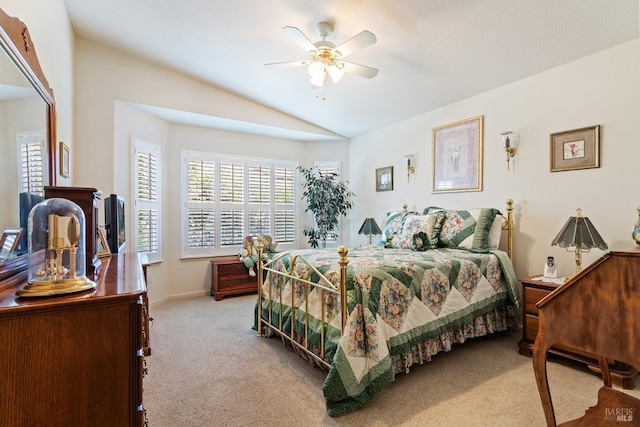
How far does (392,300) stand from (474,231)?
5.10 ft

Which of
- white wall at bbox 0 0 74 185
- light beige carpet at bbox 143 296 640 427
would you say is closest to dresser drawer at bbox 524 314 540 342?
light beige carpet at bbox 143 296 640 427

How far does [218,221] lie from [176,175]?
91 cm

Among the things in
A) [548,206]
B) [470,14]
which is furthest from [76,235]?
[548,206]

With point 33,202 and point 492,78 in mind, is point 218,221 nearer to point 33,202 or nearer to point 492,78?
point 33,202

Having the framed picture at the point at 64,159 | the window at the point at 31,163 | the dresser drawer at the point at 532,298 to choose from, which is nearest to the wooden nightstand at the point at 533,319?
the dresser drawer at the point at 532,298

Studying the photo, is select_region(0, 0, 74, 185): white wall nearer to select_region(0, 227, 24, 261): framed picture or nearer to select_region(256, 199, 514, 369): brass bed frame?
select_region(0, 227, 24, 261): framed picture

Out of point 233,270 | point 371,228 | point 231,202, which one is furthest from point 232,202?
point 371,228

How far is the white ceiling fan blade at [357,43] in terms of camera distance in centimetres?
228

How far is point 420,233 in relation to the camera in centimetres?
319

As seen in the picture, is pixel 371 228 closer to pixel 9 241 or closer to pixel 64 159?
pixel 64 159

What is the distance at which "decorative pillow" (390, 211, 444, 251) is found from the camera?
10.4 feet

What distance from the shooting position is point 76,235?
1.09 metres

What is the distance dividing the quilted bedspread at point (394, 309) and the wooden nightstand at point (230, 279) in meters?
1.58

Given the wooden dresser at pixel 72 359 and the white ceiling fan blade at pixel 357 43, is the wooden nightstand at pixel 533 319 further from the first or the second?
the wooden dresser at pixel 72 359
